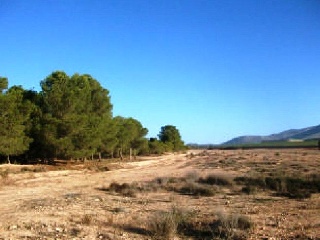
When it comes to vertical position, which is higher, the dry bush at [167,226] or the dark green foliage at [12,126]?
the dark green foliage at [12,126]

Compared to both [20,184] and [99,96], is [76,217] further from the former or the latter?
[99,96]

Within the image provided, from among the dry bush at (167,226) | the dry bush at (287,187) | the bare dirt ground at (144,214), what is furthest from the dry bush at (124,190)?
the dry bush at (167,226)

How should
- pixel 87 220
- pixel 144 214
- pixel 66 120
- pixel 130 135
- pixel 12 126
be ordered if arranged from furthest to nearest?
1. pixel 130 135
2. pixel 66 120
3. pixel 12 126
4. pixel 144 214
5. pixel 87 220

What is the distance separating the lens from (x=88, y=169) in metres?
41.0

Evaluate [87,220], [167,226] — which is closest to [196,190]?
[87,220]

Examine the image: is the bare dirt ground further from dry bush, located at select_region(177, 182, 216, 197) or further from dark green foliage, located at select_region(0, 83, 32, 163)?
dark green foliage, located at select_region(0, 83, 32, 163)

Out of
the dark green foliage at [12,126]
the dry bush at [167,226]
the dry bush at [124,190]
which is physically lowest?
the dry bush at [167,226]

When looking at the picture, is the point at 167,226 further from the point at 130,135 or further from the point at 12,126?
the point at 130,135

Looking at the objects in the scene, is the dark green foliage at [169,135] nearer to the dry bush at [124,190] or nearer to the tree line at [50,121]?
the tree line at [50,121]

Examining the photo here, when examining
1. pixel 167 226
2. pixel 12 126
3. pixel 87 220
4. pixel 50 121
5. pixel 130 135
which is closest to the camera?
pixel 167 226

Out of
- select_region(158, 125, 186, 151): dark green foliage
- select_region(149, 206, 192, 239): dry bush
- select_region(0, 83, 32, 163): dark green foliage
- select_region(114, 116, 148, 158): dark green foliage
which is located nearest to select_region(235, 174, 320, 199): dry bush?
select_region(149, 206, 192, 239): dry bush

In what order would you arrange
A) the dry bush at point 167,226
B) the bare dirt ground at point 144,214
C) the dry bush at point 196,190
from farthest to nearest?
the dry bush at point 196,190 → the bare dirt ground at point 144,214 → the dry bush at point 167,226

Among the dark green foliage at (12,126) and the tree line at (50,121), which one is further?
the tree line at (50,121)

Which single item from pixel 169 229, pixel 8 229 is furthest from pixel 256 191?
pixel 8 229
